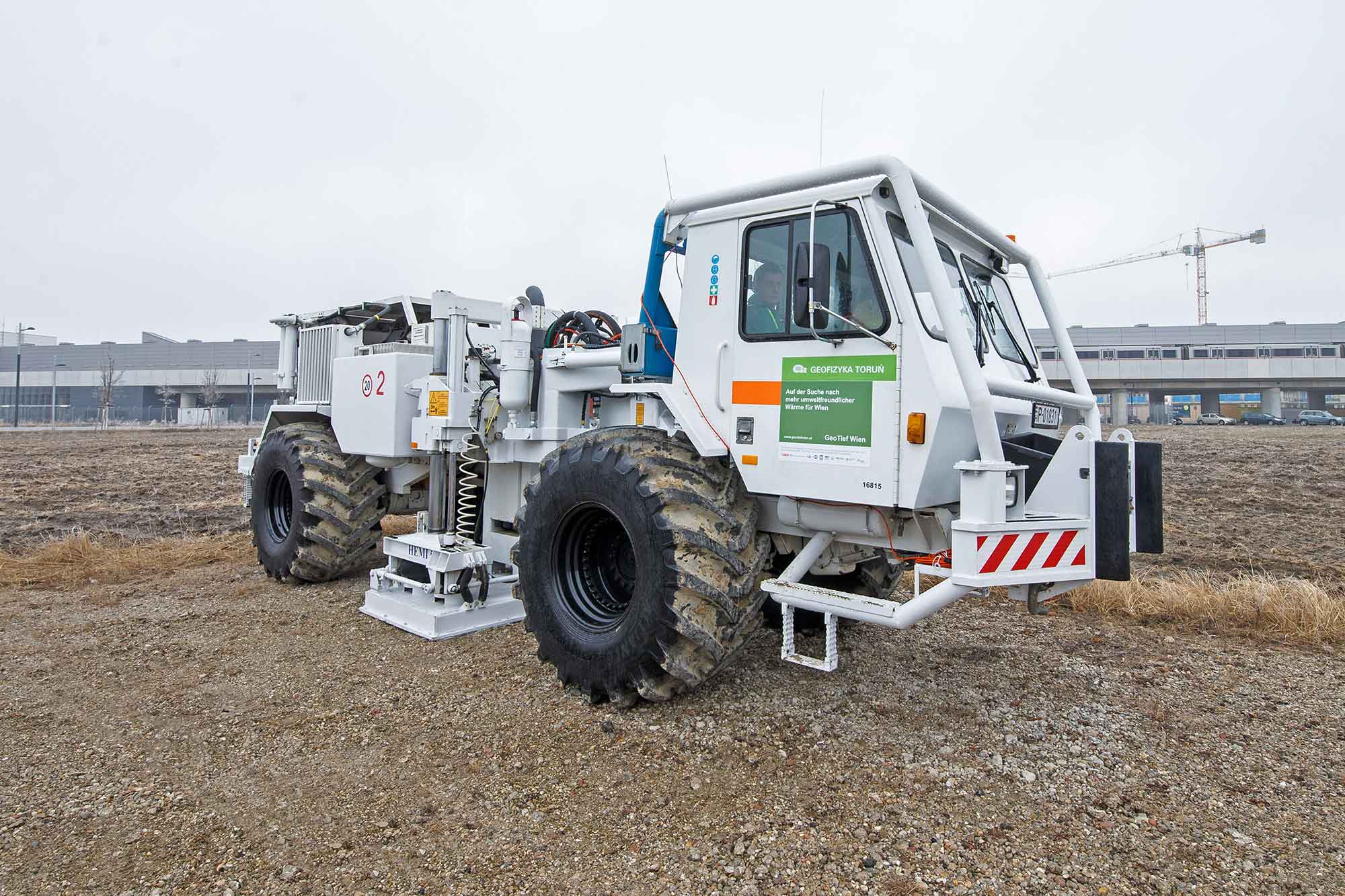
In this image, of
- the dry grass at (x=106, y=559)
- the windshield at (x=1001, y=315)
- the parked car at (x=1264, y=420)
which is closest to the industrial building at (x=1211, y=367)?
the parked car at (x=1264, y=420)

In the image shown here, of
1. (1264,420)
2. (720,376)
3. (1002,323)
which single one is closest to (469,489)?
Answer: (720,376)

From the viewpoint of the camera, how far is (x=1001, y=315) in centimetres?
475

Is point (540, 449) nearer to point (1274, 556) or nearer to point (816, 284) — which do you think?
point (816, 284)

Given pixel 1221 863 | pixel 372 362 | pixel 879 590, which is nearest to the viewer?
pixel 1221 863

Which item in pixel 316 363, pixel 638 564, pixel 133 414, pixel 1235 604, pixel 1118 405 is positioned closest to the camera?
pixel 638 564

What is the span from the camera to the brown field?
2.80 m

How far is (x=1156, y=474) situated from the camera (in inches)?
150

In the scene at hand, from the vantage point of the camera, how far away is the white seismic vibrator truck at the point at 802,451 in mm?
3604

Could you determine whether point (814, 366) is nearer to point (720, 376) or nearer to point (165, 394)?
point (720, 376)

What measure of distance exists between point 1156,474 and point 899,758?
1850 millimetres

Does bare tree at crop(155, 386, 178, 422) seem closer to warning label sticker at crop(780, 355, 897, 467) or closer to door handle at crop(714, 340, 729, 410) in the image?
door handle at crop(714, 340, 729, 410)

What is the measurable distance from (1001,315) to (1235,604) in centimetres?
312

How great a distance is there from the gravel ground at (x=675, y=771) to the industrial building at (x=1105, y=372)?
55.2 metres

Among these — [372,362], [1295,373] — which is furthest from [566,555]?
[1295,373]
